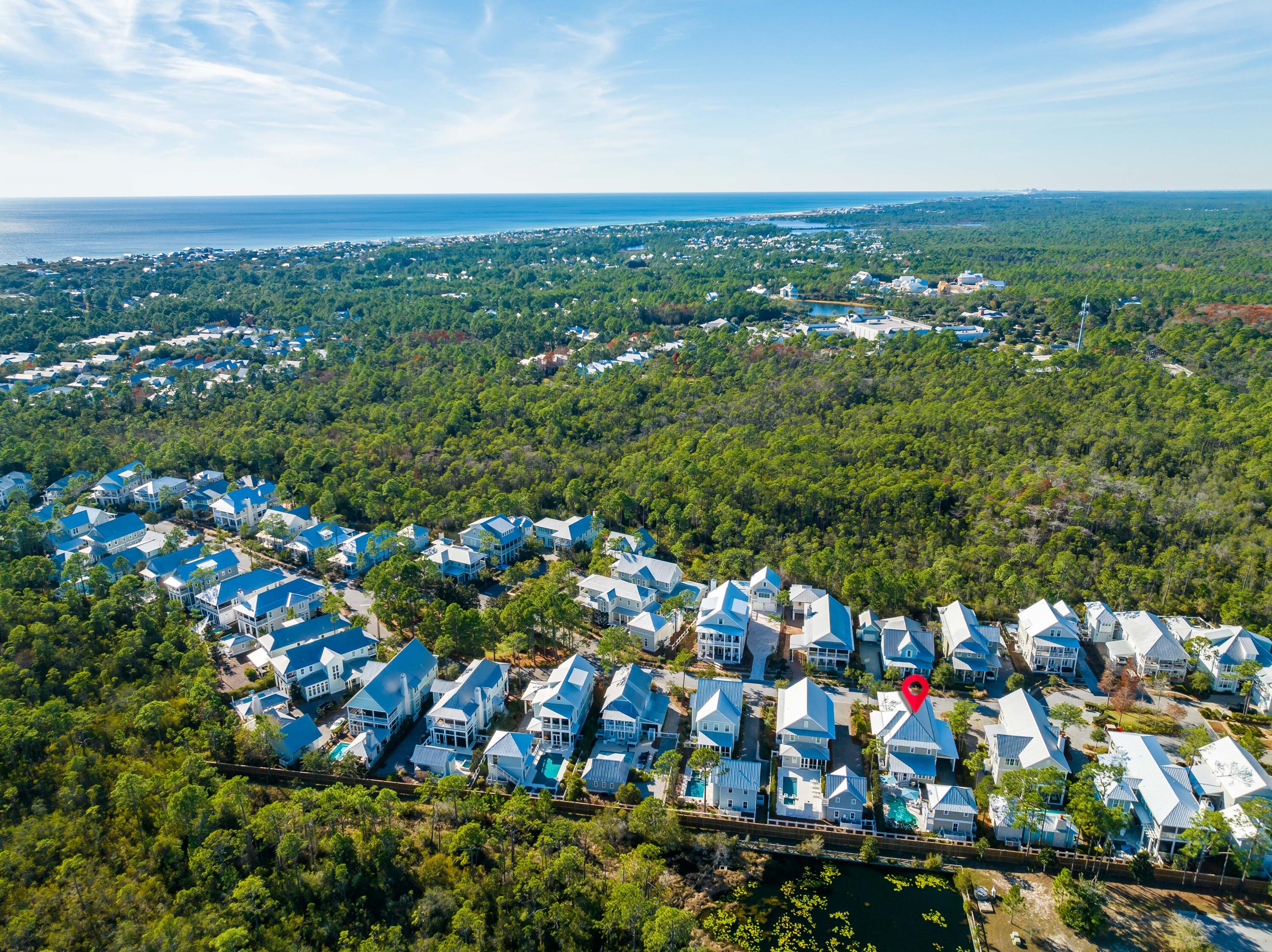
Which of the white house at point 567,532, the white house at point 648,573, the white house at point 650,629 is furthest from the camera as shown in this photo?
the white house at point 567,532

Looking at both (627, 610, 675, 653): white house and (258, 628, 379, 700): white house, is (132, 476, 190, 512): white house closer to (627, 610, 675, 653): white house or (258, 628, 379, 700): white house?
(258, 628, 379, 700): white house

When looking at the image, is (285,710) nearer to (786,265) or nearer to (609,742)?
(609,742)

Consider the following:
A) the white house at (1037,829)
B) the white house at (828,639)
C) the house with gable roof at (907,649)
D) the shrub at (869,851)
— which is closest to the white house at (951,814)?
the white house at (1037,829)

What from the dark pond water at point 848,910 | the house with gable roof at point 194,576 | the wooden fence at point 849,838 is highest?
the house with gable roof at point 194,576

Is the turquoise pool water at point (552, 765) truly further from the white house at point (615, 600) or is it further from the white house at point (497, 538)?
the white house at point (497, 538)

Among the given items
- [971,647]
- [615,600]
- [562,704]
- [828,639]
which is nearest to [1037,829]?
[971,647]

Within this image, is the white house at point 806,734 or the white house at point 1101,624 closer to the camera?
the white house at point 806,734

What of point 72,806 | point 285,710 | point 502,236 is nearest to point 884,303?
point 285,710

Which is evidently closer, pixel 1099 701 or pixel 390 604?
pixel 1099 701
